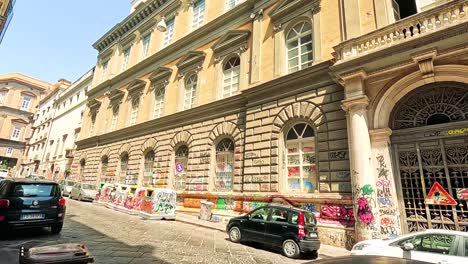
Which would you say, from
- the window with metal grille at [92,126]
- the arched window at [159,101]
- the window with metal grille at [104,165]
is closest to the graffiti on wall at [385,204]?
the arched window at [159,101]

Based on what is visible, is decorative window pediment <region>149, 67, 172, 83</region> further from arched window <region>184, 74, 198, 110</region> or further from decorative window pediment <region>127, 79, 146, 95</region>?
arched window <region>184, 74, 198, 110</region>

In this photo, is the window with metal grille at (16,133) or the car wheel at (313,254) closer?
the car wheel at (313,254)

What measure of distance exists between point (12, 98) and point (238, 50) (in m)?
57.7

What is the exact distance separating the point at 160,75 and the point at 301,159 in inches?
547

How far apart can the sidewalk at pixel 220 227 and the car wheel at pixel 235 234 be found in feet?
5.00

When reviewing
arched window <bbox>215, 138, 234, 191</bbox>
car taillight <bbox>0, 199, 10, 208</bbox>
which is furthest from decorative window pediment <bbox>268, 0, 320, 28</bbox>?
car taillight <bbox>0, 199, 10, 208</bbox>

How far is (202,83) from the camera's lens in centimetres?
1731

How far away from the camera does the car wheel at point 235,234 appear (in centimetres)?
917

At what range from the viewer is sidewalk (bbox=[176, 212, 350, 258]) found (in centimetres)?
830

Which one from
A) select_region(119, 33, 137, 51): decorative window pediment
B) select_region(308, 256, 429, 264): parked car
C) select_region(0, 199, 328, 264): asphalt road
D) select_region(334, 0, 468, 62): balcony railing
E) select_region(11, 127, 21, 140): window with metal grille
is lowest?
select_region(0, 199, 328, 264): asphalt road

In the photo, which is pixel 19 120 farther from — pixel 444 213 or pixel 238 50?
pixel 444 213

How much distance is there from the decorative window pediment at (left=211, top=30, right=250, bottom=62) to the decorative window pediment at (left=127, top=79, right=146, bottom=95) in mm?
8589

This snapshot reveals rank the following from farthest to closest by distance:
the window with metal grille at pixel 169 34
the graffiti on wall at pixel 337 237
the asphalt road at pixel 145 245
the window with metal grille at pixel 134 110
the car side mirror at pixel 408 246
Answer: the window with metal grille at pixel 134 110 → the window with metal grille at pixel 169 34 → the graffiti on wall at pixel 337 237 → the asphalt road at pixel 145 245 → the car side mirror at pixel 408 246

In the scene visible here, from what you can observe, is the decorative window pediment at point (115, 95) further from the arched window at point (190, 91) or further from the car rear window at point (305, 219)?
the car rear window at point (305, 219)
